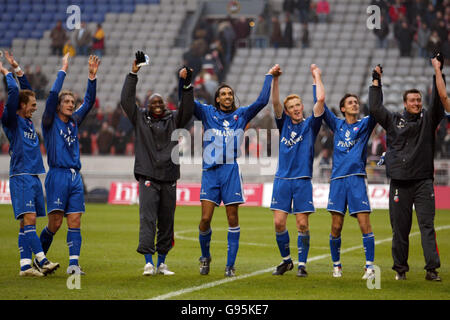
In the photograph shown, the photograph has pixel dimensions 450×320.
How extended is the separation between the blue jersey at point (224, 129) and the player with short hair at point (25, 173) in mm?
2173

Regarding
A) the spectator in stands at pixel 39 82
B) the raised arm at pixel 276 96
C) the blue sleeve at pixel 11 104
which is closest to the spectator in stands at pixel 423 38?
the spectator in stands at pixel 39 82

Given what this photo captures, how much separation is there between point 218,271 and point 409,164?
287 centimetres

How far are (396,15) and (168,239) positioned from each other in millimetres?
21511

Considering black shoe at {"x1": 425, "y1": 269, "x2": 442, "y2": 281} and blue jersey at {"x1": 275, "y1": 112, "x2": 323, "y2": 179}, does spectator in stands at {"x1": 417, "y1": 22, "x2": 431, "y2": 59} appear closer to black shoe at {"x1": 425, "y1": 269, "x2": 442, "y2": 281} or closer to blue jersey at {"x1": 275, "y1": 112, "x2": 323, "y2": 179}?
blue jersey at {"x1": 275, "y1": 112, "x2": 323, "y2": 179}

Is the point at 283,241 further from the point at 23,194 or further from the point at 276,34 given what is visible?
the point at 276,34

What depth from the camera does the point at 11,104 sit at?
9531 millimetres

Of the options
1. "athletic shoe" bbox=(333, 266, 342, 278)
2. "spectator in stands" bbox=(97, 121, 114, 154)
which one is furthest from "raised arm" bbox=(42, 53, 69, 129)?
"spectator in stands" bbox=(97, 121, 114, 154)

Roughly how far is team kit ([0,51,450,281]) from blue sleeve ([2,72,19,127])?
0.05 feet

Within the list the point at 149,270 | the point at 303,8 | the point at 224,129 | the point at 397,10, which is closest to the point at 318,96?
the point at 224,129

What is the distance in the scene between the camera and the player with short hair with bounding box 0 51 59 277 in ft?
31.7

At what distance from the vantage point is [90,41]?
32.4 metres

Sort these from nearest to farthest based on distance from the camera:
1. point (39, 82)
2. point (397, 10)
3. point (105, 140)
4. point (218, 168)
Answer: point (218, 168) < point (105, 140) < point (397, 10) < point (39, 82)
